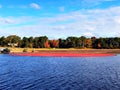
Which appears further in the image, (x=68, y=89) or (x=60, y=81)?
(x=60, y=81)

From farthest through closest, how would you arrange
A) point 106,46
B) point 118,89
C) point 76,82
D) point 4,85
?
1. point 106,46
2. point 76,82
3. point 4,85
4. point 118,89

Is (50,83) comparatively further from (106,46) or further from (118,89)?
(106,46)

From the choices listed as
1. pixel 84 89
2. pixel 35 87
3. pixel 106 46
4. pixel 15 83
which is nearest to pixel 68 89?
pixel 84 89

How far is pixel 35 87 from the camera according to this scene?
102 feet

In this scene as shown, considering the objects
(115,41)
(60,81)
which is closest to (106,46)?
(115,41)

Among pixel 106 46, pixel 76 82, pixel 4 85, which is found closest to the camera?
pixel 4 85

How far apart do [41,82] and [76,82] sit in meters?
4.89

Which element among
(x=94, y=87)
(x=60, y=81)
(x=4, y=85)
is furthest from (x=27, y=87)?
(x=94, y=87)

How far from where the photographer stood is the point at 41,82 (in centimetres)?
3491

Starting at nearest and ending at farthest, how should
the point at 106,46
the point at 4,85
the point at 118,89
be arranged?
1. the point at 118,89
2. the point at 4,85
3. the point at 106,46

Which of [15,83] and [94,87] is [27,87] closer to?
[15,83]

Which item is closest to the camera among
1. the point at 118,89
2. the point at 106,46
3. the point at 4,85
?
the point at 118,89

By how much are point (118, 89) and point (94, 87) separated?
3046mm

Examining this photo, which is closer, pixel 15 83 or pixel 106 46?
pixel 15 83
